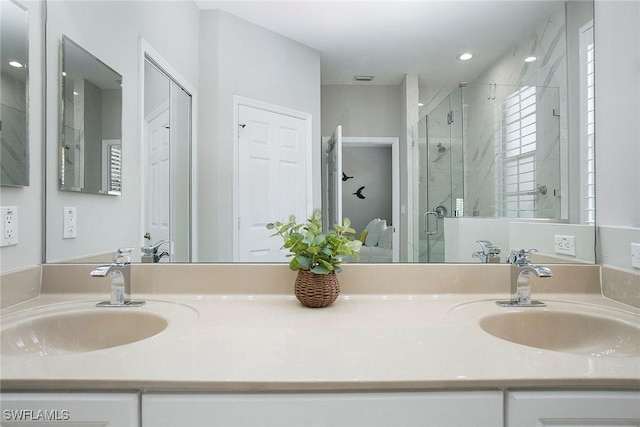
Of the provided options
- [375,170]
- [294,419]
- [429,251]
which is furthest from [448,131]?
[294,419]

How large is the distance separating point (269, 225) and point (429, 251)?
62 centimetres

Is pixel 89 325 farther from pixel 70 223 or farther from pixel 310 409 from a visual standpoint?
pixel 310 409

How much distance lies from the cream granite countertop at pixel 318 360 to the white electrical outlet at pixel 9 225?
22 cm

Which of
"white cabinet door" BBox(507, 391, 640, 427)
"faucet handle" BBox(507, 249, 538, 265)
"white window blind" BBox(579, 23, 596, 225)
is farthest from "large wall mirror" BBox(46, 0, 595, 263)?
"white cabinet door" BBox(507, 391, 640, 427)

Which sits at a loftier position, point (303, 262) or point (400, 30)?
point (400, 30)

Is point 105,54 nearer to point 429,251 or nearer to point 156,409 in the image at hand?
point 156,409

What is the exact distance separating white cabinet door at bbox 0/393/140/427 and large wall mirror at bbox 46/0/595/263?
67cm

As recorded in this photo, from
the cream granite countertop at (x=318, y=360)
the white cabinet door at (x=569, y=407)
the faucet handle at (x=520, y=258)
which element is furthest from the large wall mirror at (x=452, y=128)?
the white cabinet door at (x=569, y=407)

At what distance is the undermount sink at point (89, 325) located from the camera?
104 cm

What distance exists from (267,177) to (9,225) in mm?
837

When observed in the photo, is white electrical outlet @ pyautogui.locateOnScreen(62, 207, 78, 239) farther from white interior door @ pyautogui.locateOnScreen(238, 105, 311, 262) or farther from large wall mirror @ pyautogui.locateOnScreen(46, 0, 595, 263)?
white interior door @ pyautogui.locateOnScreen(238, 105, 311, 262)

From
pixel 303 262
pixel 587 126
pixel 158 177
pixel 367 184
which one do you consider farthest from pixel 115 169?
pixel 587 126

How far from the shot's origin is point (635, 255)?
113cm

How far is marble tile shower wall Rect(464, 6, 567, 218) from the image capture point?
4.40 feet
